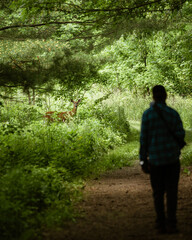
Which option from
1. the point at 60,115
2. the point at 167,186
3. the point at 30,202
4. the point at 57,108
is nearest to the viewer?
the point at 167,186

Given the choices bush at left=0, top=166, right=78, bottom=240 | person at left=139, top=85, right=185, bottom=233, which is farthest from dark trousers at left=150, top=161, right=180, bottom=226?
bush at left=0, top=166, right=78, bottom=240

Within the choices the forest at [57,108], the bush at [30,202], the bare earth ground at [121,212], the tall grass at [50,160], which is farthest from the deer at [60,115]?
the bush at [30,202]

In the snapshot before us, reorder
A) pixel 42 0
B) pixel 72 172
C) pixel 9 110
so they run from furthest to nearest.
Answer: pixel 9 110 < pixel 72 172 < pixel 42 0

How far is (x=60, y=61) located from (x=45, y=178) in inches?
250

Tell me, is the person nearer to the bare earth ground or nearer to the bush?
the bare earth ground

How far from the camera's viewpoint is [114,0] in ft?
23.1

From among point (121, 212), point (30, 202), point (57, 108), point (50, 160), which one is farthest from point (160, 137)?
point (57, 108)

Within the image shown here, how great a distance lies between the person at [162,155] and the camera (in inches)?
148

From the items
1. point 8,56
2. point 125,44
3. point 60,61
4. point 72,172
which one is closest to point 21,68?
point 8,56

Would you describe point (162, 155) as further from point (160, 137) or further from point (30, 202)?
point (30, 202)

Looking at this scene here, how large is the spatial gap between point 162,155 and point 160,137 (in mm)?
236

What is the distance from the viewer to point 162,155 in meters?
3.74

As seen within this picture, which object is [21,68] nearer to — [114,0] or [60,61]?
[60,61]

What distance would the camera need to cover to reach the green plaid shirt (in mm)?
3752
